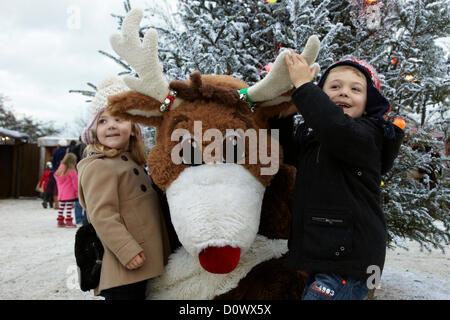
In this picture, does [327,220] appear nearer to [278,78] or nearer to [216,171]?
[216,171]

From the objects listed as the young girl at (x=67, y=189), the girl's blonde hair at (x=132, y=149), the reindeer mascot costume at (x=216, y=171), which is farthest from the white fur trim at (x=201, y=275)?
the young girl at (x=67, y=189)

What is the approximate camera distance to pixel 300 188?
1630 mm

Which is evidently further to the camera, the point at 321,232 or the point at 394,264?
the point at 394,264

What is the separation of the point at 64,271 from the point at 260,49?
391 centimetres

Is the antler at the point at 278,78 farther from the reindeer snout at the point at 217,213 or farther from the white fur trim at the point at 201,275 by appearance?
the white fur trim at the point at 201,275

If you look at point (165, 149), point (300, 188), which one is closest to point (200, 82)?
point (165, 149)

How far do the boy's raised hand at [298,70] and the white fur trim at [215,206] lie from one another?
0.44 metres

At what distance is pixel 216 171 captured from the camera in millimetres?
1407

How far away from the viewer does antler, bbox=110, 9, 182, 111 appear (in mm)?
1566

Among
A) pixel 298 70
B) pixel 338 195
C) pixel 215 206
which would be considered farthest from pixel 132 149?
pixel 338 195

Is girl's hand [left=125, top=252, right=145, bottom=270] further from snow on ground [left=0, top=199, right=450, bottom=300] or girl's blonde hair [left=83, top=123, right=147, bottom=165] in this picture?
snow on ground [left=0, top=199, right=450, bottom=300]

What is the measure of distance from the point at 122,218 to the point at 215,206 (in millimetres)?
738

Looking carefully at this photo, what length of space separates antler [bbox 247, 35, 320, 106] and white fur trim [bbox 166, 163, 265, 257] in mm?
354
